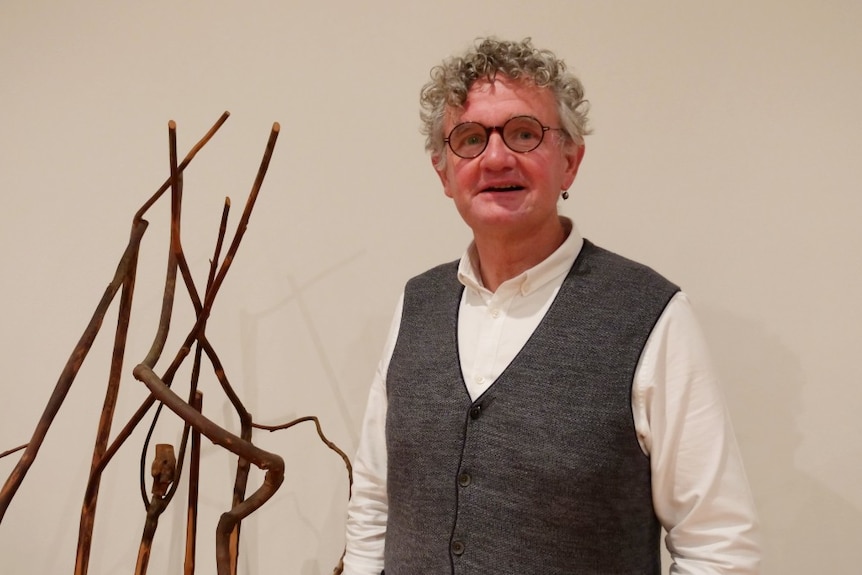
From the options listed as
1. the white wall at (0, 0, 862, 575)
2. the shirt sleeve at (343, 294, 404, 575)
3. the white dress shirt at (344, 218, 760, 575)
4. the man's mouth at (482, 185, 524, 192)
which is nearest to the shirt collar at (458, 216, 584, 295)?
the white dress shirt at (344, 218, 760, 575)

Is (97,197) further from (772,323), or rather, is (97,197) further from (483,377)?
(772,323)

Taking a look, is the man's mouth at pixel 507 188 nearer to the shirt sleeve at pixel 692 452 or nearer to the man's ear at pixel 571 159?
the man's ear at pixel 571 159

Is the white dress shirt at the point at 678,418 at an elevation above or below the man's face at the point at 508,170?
below

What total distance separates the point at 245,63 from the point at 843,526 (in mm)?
1383

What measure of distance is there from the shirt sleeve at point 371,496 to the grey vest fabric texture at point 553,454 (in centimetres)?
12

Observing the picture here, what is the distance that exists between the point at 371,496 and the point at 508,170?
54cm

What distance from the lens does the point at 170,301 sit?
100cm

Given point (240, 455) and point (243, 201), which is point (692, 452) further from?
point (243, 201)

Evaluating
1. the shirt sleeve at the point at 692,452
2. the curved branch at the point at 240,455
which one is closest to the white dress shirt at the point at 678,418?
the shirt sleeve at the point at 692,452

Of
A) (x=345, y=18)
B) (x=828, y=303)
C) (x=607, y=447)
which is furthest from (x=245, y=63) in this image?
(x=828, y=303)

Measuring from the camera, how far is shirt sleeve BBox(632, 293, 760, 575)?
2.75 ft

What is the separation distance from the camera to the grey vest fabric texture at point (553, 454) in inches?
34.3

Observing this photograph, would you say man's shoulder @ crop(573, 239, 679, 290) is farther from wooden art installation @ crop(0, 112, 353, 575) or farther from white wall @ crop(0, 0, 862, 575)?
wooden art installation @ crop(0, 112, 353, 575)

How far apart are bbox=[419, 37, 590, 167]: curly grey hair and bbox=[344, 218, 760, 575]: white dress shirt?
0.19 m
